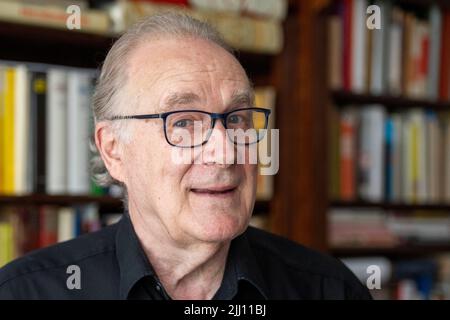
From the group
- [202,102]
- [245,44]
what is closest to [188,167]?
[202,102]

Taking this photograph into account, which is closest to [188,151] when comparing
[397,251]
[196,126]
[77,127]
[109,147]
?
[196,126]

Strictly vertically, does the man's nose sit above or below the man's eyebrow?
below

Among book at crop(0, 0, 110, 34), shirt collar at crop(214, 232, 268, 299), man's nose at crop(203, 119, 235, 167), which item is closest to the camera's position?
man's nose at crop(203, 119, 235, 167)

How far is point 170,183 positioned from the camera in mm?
868

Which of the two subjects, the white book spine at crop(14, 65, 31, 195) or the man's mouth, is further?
the white book spine at crop(14, 65, 31, 195)

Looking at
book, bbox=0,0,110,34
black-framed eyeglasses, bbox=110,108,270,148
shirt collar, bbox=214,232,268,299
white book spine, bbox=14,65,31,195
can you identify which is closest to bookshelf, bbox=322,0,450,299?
book, bbox=0,0,110,34

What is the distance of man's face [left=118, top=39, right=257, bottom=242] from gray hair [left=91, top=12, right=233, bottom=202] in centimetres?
2

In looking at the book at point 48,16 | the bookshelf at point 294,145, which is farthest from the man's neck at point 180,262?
the bookshelf at point 294,145

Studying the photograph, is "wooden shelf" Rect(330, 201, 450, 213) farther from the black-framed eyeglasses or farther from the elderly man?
the black-framed eyeglasses

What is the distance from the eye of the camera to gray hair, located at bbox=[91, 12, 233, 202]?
0.93 metres

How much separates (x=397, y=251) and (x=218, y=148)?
1396 millimetres

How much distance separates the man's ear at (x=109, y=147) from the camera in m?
0.97

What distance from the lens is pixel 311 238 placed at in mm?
1888
